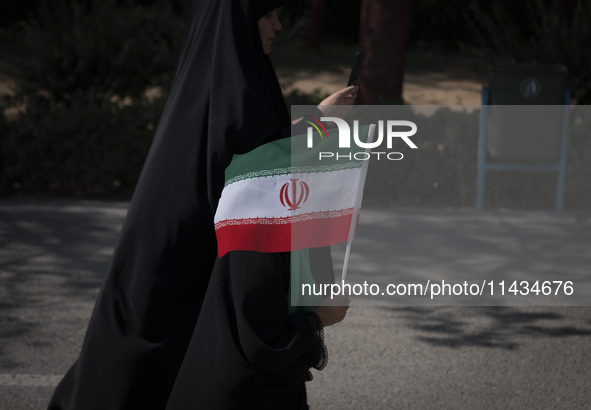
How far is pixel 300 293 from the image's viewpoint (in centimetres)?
262

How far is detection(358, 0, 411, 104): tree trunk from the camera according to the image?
984 cm

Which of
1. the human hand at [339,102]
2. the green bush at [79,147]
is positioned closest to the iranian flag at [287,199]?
the human hand at [339,102]

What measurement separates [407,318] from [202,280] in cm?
319

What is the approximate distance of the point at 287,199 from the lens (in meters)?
2.59

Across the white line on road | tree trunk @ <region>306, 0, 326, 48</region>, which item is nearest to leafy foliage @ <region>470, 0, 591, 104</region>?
the white line on road

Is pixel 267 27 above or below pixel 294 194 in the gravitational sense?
above

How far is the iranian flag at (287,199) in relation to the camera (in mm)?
2521

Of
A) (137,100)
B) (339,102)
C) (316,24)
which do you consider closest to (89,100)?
(137,100)

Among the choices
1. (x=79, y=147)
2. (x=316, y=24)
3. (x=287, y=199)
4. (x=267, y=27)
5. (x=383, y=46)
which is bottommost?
(x=316, y=24)

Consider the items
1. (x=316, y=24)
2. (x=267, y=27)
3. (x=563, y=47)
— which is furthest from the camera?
(x=316, y=24)

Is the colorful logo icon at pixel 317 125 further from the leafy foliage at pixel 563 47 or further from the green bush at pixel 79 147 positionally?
the leafy foliage at pixel 563 47

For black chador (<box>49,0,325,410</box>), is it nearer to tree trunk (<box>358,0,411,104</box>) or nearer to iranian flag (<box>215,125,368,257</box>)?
iranian flag (<box>215,125,368,257</box>)

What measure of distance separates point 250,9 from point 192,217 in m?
0.67

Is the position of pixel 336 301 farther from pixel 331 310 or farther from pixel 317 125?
pixel 317 125
